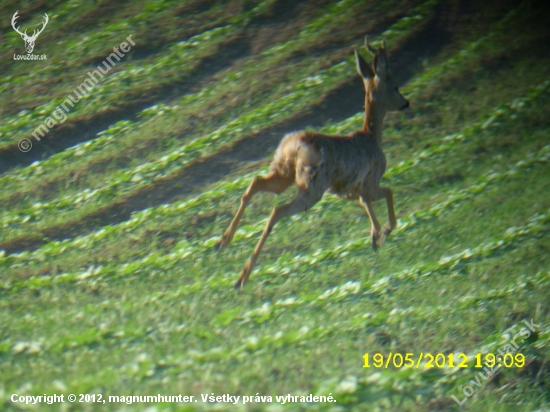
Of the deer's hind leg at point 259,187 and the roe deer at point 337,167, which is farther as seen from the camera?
the deer's hind leg at point 259,187

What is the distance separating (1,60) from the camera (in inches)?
299

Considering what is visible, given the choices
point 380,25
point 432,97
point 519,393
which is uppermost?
point 380,25

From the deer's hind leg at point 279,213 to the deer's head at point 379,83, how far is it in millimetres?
1328

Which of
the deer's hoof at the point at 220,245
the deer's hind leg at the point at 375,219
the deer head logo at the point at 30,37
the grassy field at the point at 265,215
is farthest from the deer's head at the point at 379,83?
the deer head logo at the point at 30,37

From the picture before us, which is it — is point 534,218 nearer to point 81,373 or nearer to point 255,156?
point 255,156

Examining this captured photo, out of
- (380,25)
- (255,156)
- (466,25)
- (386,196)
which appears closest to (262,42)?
(380,25)

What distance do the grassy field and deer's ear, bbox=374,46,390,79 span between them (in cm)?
111

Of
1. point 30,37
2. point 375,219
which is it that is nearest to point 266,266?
point 375,219

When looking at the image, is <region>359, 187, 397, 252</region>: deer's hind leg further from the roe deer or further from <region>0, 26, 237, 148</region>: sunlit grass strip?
<region>0, 26, 237, 148</region>: sunlit grass strip

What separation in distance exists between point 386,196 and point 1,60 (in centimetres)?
417

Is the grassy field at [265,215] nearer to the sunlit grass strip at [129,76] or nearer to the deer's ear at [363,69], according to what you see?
the sunlit grass strip at [129,76]

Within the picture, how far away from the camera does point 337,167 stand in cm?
564

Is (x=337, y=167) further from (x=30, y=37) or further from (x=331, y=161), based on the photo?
(x=30, y=37)
